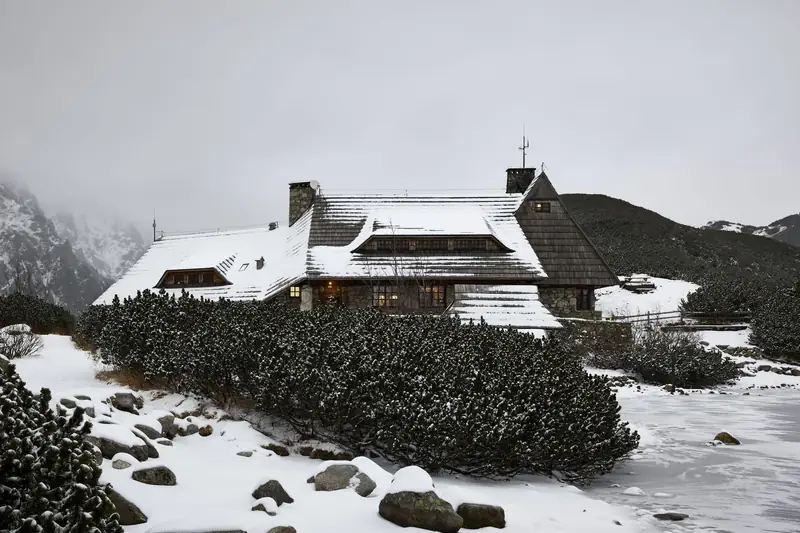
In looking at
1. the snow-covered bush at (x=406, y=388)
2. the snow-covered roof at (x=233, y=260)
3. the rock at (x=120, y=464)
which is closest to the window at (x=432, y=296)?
the snow-covered roof at (x=233, y=260)

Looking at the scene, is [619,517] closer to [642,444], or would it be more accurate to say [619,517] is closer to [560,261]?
[642,444]

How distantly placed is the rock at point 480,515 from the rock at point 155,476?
10.9ft

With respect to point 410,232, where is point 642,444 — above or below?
below

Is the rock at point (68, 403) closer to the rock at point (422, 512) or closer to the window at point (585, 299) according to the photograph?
the rock at point (422, 512)

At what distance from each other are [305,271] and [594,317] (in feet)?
44.4

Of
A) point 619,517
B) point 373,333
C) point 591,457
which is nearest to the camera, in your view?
point 619,517

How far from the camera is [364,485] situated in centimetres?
703

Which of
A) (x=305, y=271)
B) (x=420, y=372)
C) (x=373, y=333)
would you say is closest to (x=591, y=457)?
(x=420, y=372)

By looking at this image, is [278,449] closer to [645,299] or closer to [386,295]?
[386,295]

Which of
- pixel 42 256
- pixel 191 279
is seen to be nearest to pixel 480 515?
pixel 191 279

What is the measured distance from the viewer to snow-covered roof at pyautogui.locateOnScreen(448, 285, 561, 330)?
21.8 metres

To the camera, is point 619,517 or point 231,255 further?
point 231,255

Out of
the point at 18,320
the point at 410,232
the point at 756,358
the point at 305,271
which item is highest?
the point at 410,232

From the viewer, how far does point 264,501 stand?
6.24 m
